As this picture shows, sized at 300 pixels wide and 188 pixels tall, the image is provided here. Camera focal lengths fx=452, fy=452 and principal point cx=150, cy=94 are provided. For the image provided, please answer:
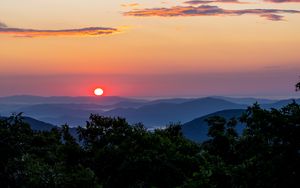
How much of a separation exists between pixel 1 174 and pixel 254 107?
24.3m

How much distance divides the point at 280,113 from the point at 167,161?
18.9 metres

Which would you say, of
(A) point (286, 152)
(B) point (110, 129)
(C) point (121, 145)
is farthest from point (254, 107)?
(B) point (110, 129)

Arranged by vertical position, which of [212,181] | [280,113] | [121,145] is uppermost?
[280,113]

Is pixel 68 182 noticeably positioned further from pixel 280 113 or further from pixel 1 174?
pixel 280 113

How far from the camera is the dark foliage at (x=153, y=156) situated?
29.6m

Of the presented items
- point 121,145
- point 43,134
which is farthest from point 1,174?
point 43,134

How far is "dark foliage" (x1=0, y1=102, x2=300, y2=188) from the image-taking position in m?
29.6

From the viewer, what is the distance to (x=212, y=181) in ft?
144

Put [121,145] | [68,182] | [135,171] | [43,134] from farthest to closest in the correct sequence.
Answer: [43,134] → [121,145] → [135,171] → [68,182]

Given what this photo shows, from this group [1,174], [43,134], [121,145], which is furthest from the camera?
[43,134]

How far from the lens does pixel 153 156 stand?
156 feet

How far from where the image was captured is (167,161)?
1858 inches

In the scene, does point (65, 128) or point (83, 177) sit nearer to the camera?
point (83, 177)

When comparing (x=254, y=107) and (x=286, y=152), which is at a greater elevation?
(x=254, y=107)
